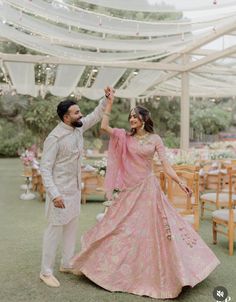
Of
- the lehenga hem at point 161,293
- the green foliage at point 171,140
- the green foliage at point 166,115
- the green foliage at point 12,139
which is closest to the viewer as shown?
the lehenga hem at point 161,293

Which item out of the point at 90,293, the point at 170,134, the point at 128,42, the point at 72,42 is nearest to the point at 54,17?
the point at 72,42

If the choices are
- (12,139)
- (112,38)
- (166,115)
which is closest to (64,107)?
(112,38)

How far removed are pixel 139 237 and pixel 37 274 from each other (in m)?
0.97

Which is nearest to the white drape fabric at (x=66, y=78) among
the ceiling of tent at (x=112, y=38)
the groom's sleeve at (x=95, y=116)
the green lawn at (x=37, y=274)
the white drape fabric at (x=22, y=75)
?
the ceiling of tent at (x=112, y=38)

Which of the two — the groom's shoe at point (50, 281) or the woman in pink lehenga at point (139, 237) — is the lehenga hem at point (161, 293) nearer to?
the woman in pink lehenga at point (139, 237)

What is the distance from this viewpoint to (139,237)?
3.60 meters

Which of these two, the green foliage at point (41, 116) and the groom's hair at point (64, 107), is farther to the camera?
the green foliage at point (41, 116)

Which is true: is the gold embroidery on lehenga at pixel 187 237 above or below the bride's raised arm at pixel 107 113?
below

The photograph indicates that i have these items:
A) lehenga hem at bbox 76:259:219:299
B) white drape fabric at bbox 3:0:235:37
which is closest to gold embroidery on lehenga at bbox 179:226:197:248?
lehenga hem at bbox 76:259:219:299

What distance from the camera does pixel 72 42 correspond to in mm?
7434

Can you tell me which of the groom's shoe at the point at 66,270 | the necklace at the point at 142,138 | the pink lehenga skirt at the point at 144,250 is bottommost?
the groom's shoe at the point at 66,270

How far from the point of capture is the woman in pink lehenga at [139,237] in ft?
11.4

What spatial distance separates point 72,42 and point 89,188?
252cm

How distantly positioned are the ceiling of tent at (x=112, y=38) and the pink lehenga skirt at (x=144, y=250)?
2932 millimetres
